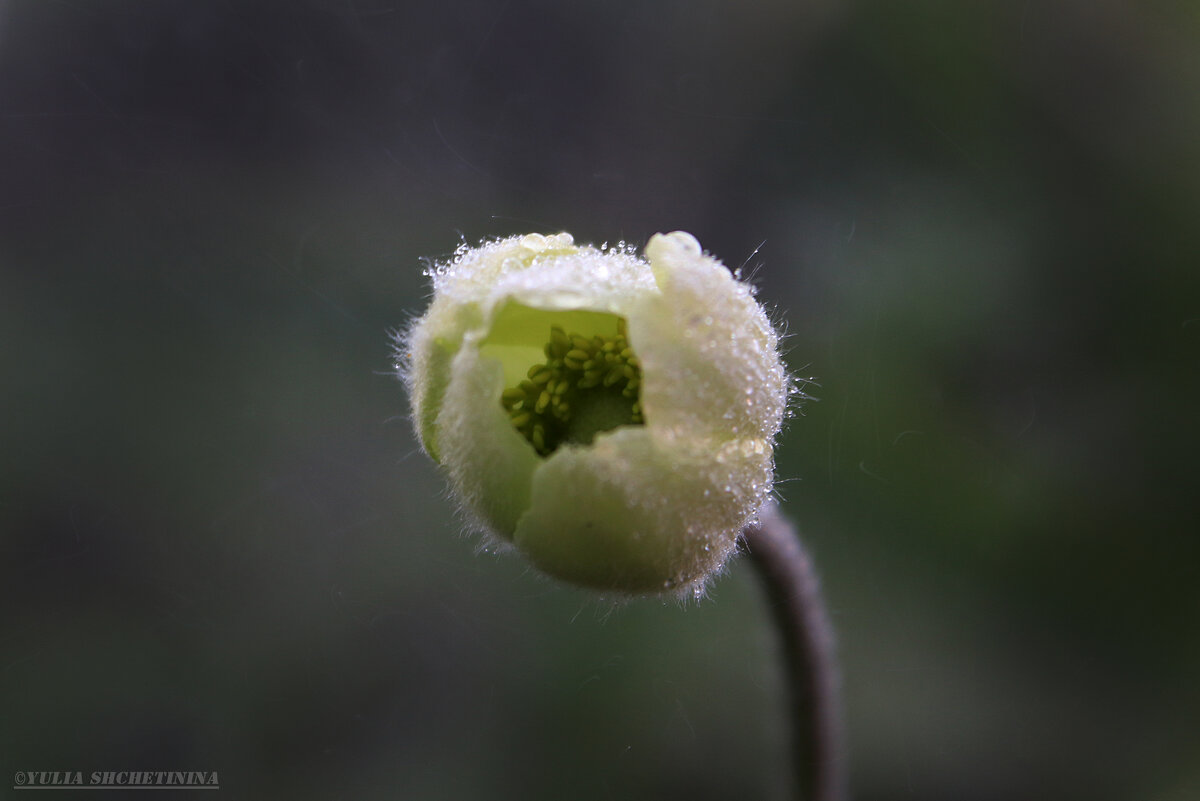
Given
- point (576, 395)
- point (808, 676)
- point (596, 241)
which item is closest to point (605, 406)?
point (576, 395)

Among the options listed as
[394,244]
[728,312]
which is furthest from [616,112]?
[728,312]

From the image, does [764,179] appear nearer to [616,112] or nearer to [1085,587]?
[616,112]

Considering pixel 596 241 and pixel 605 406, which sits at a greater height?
pixel 596 241

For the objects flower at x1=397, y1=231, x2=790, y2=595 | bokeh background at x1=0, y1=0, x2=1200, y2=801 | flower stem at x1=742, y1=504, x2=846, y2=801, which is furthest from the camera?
bokeh background at x1=0, y1=0, x2=1200, y2=801

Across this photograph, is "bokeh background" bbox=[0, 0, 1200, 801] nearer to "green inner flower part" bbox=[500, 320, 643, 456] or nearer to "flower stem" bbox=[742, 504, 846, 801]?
"flower stem" bbox=[742, 504, 846, 801]

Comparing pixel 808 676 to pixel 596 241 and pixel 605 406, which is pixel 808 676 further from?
pixel 596 241

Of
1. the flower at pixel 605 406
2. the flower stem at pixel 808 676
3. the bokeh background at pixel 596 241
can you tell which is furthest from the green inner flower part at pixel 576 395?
the bokeh background at pixel 596 241

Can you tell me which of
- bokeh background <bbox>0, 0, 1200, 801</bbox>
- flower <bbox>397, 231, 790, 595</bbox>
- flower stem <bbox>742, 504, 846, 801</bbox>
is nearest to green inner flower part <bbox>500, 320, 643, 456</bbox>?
flower <bbox>397, 231, 790, 595</bbox>
